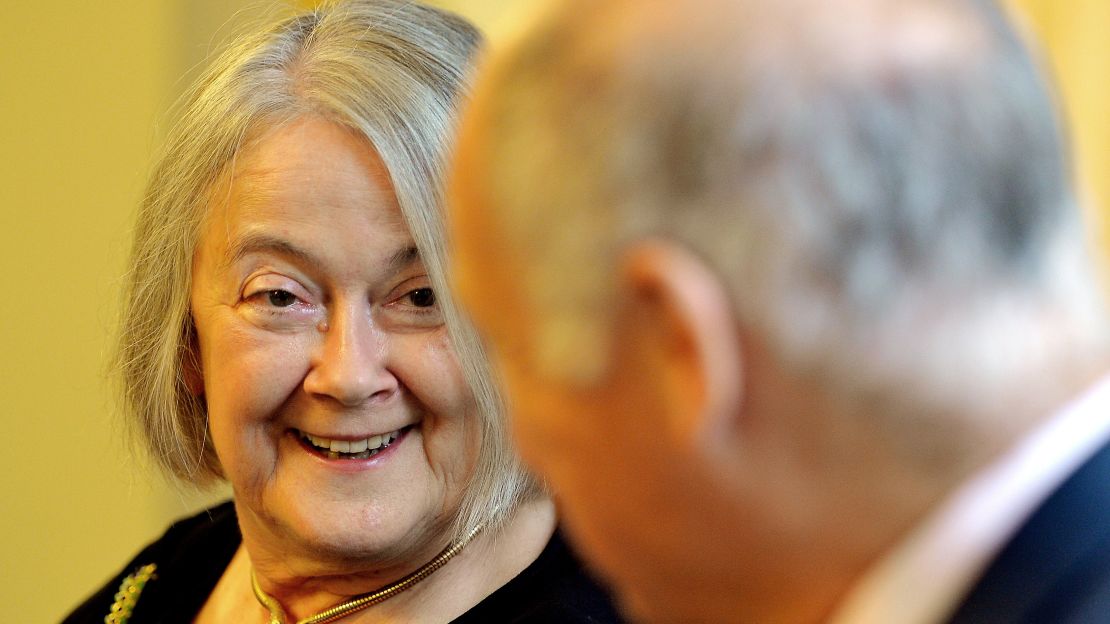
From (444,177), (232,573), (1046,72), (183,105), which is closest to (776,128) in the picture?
(1046,72)

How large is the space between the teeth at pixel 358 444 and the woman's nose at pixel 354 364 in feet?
0.19

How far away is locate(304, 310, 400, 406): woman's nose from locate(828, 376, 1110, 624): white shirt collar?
0.89 m

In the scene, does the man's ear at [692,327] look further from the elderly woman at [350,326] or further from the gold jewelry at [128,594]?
the gold jewelry at [128,594]

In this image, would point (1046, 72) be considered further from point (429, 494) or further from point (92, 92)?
point (92, 92)

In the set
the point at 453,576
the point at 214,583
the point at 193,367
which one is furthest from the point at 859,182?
the point at 214,583

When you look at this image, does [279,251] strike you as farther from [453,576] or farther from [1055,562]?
A: [1055,562]

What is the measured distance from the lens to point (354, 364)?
58.5 inches

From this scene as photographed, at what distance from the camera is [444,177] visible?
150cm

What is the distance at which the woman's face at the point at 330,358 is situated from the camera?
1.49 metres

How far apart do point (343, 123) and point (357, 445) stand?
0.38 meters

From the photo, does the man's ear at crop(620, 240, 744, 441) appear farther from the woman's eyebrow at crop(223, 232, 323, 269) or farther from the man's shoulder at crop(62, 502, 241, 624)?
the man's shoulder at crop(62, 502, 241, 624)

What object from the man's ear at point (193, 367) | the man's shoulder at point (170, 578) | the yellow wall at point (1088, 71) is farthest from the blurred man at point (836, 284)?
the yellow wall at point (1088, 71)

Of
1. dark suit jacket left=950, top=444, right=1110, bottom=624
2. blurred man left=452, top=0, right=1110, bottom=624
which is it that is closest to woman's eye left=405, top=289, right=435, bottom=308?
blurred man left=452, top=0, right=1110, bottom=624

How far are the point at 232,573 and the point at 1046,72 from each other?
152 cm
